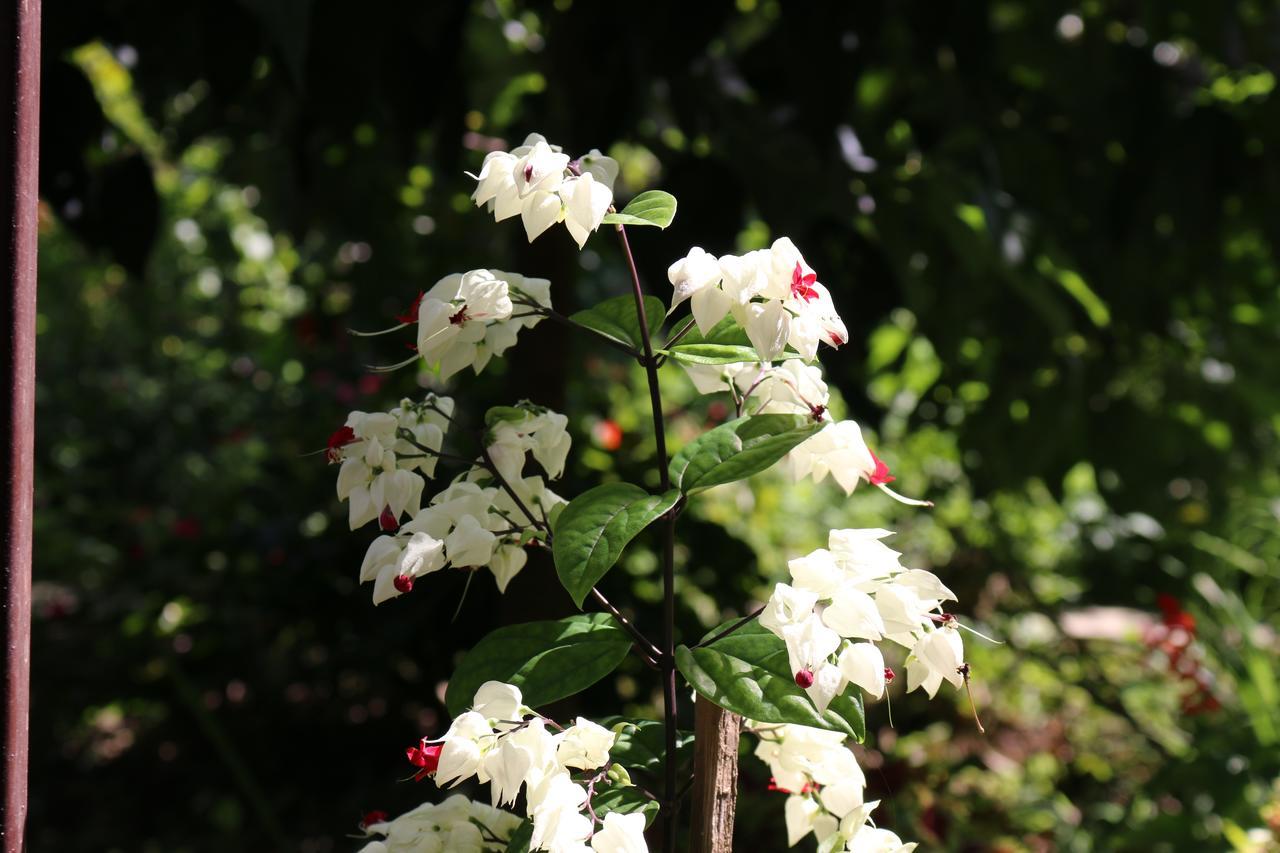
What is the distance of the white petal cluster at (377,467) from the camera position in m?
Answer: 0.68

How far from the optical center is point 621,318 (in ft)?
2.34

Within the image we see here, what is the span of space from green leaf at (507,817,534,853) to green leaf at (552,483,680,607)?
13 cm

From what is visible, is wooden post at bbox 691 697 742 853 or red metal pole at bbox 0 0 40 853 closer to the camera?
red metal pole at bbox 0 0 40 853

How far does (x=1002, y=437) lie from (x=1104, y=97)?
58 cm

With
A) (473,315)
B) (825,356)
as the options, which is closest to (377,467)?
(473,315)

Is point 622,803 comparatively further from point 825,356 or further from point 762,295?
point 825,356

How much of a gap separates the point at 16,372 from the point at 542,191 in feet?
0.92

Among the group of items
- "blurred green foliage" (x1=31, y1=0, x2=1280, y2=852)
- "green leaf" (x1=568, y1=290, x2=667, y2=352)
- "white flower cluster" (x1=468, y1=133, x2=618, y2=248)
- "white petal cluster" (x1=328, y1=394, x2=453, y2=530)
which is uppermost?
"white flower cluster" (x1=468, y1=133, x2=618, y2=248)

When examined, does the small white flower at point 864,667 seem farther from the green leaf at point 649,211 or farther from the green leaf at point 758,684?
the green leaf at point 649,211

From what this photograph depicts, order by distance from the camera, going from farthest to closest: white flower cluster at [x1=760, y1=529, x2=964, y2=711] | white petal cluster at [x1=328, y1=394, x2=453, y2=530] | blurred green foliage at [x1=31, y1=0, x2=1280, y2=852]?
blurred green foliage at [x1=31, y1=0, x2=1280, y2=852], white petal cluster at [x1=328, y1=394, x2=453, y2=530], white flower cluster at [x1=760, y1=529, x2=964, y2=711]

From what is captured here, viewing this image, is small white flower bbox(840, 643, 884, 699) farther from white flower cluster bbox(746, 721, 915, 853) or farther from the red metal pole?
the red metal pole

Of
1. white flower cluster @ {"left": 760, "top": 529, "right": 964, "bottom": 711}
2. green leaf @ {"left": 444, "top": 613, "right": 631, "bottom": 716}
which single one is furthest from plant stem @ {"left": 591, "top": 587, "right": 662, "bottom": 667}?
white flower cluster @ {"left": 760, "top": 529, "right": 964, "bottom": 711}

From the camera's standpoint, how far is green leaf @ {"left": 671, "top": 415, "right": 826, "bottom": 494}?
642 millimetres

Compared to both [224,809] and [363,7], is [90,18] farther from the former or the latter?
[224,809]
